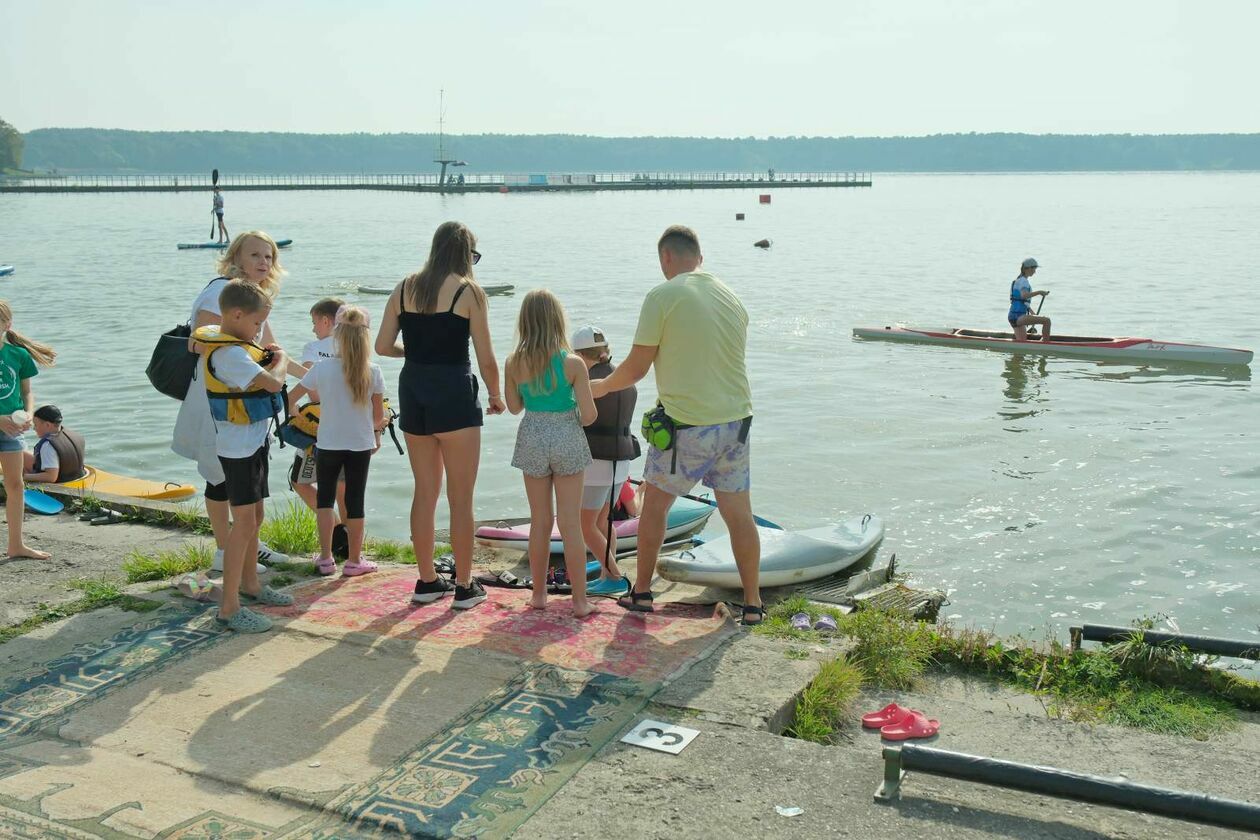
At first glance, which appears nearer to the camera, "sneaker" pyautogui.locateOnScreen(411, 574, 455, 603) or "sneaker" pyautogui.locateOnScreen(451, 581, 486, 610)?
"sneaker" pyautogui.locateOnScreen(451, 581, 486, 610)

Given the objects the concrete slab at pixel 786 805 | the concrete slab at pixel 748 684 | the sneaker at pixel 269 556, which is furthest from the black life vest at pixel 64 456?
the concrete slab at pixel 786 805

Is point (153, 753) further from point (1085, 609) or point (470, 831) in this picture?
point (1085, 609)

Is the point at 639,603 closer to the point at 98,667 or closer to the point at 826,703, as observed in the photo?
the point at 826,703

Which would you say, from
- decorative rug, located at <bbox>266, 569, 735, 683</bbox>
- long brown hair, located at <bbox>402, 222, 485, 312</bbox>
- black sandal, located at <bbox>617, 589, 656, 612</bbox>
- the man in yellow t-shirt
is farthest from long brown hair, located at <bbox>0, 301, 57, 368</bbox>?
black sandal, located at <bbox>617, 589, 656, 612</bbox>

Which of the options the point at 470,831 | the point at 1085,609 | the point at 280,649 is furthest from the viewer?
the point at 1085,609

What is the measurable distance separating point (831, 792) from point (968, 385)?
16939mm

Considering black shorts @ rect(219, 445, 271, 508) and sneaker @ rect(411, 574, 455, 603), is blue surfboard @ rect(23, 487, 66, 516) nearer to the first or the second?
black shorts @ rect(219, 445, 271, 508)

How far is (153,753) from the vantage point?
448 centimetres

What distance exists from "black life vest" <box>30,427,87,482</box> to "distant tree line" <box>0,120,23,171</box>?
15399 cm

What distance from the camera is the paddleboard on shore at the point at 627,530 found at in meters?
8.77

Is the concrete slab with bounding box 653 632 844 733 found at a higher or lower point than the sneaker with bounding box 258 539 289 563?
higher

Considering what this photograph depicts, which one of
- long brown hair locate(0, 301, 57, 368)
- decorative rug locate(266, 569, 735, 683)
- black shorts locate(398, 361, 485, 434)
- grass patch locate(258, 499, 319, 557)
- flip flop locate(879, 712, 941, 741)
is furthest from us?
grass patch locate(258, 499, 319, 557)

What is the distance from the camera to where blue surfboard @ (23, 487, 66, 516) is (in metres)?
8.60

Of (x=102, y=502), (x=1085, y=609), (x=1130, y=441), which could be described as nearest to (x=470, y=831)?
(x=102, y=502)
